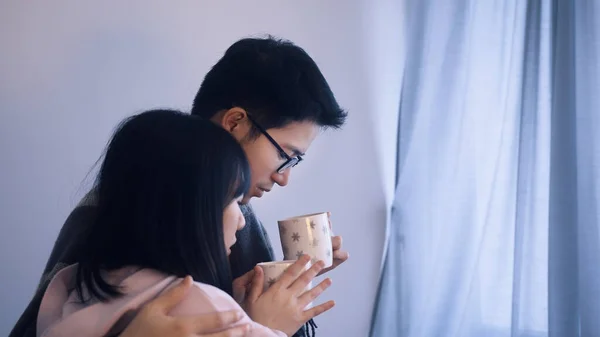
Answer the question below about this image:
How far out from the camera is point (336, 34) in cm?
178

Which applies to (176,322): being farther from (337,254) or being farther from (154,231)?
(337,254)

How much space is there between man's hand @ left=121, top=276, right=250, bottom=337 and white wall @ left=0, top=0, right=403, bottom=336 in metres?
0.77

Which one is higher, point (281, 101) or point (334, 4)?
point (334, 4)

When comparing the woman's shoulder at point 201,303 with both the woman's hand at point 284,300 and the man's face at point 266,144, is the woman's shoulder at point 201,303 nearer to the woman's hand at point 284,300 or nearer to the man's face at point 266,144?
the woman's hand at point 284,300

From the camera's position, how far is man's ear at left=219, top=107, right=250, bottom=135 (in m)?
1.16

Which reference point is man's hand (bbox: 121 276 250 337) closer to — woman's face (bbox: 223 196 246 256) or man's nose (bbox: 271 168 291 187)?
woman's face (bbox: 223 196 246 256)

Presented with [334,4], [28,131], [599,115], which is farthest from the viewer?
[334,4]

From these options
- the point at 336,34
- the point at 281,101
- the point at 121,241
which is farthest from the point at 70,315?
→ the point at 336,34

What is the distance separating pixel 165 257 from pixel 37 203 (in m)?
0.72

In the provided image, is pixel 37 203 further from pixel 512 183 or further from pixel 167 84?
pixel 512 183

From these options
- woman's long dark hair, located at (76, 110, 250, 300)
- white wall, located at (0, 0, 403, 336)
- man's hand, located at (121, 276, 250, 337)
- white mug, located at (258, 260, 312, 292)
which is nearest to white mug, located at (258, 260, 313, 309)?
white mug, located at (258, 260, 312, 292)

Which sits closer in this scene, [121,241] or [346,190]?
[121,241]

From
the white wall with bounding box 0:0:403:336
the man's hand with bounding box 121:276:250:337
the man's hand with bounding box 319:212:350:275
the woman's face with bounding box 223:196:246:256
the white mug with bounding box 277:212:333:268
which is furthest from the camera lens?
the white wall with bounding box 0:0:403:336

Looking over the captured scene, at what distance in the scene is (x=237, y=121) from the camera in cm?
117
